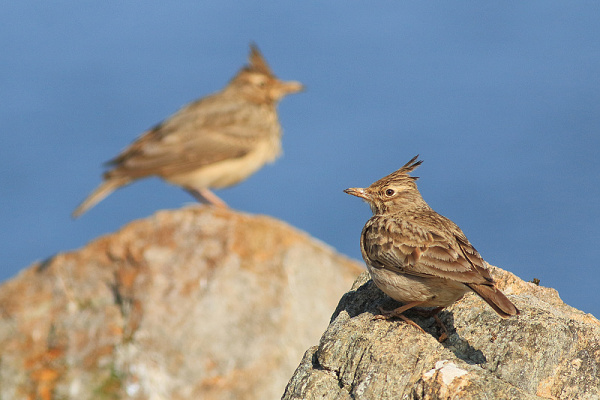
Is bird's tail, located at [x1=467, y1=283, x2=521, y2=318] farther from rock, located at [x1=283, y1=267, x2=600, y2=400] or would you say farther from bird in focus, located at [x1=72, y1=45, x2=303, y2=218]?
bird in focus, located at [x1=72, y1=45, x2=303, y2=218]

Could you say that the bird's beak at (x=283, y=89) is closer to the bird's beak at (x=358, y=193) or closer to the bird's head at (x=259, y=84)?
the bird's head at (x=259, y=84)

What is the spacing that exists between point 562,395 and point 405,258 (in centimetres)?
183

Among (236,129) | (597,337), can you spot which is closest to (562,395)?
(597,337)

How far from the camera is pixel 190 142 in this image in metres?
15.6

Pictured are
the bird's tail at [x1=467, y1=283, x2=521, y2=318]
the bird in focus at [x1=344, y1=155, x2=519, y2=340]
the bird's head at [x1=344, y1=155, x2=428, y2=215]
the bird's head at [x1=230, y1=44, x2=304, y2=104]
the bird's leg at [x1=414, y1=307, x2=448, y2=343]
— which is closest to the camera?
the bird's tail at [x1=467, y1=283, x2=521, y2=318]

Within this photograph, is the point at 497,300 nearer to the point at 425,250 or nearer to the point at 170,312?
the point at 425,250

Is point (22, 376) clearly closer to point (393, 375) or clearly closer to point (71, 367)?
point (71, 367)

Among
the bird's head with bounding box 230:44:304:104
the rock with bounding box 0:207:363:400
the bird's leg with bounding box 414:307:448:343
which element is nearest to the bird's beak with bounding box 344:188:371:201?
the bird's leg with bounding box 414:307:448:343

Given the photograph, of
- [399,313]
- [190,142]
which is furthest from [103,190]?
[399,313]

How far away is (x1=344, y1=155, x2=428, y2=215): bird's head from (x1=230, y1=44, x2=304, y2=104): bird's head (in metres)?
9.09

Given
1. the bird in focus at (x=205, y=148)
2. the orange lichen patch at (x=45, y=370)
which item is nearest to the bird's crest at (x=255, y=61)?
the bird in focus at (x=205, y=148)

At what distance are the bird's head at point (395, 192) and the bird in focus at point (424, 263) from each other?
0.23m

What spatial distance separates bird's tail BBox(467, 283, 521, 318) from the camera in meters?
6.34

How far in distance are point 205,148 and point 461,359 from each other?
990cm
